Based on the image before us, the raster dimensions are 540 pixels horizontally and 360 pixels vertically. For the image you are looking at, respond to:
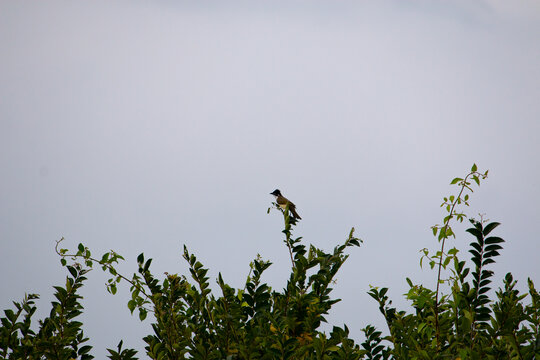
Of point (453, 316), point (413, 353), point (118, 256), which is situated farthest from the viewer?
point (118, 256)

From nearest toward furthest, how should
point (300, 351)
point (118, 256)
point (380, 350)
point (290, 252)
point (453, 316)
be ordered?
point (300, 351) → point (453, 316) → point (380, 350) → point (290, 252) → point (118, 256)

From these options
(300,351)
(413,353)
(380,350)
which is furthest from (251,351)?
(380,350)

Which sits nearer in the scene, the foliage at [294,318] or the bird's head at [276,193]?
the foliage at [294,318]

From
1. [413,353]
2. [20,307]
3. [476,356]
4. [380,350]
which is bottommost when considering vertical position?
[476,356]

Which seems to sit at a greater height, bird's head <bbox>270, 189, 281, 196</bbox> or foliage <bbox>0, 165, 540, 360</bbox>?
bird's head <bbox>270, 189, 281, 196</bbox>

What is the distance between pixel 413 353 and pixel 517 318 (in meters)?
0.59

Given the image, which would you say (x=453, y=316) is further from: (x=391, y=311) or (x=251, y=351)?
(x=251, y=351)

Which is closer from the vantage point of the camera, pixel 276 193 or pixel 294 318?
pixel 294 318

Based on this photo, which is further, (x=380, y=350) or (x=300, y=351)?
(x=380, y=350)

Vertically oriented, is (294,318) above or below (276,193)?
below

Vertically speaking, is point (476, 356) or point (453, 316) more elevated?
point (453, 316)

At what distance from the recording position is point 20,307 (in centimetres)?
378

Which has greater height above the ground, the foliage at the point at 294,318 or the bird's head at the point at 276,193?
the bird's head at the point at 276,193

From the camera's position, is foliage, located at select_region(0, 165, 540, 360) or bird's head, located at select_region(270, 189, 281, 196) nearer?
foliage, located at select_region(0, 165, 540, 360)
